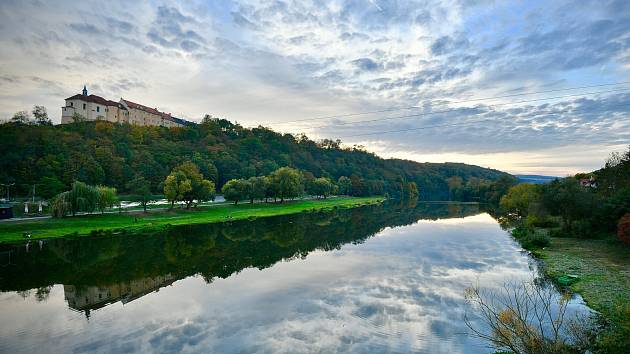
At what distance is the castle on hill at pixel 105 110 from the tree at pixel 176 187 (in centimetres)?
6242

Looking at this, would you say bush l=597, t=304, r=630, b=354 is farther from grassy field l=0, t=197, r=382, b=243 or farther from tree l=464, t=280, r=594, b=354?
grassy field l=0, t=197, r=382, b=243

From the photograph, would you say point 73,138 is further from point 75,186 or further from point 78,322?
point 78,322

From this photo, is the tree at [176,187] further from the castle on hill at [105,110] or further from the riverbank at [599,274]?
the castle on hill at [105,110]

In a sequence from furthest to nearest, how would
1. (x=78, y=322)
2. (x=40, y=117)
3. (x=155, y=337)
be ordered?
(x=40, y=117) < (x=78, y=322) < (x=155, y=337)

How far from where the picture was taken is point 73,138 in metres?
78.4

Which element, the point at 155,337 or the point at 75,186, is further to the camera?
the point at 75,186

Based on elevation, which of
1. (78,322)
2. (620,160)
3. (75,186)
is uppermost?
(620,160)

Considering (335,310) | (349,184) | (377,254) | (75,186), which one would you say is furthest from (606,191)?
(349,184)

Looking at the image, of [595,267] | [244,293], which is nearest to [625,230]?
[595,267]

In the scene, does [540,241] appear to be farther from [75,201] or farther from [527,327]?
[75,201]

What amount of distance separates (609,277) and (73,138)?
8931 cm

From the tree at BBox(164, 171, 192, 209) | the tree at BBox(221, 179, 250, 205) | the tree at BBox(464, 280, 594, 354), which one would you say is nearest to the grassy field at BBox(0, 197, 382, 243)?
the tree at BBox(221, 179, 250, 205)

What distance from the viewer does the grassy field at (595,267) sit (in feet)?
60.4

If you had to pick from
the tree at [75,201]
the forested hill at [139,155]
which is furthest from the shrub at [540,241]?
the forested hill at [139,155]
